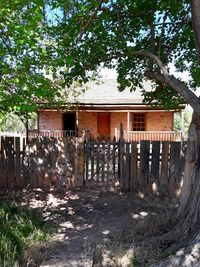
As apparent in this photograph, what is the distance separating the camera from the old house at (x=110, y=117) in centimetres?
1948

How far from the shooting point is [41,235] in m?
4.90

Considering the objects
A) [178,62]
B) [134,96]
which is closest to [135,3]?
[178,62]

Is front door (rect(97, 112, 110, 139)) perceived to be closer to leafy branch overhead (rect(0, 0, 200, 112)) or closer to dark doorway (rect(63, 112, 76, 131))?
dark doorway (rect(63, 112, 76, 131))

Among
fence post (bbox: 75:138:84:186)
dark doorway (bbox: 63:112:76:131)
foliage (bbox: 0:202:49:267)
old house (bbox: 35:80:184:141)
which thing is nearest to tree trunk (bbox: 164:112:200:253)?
foliage (bbox: 0:202:49:267)

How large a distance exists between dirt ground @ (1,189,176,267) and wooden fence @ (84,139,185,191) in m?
0.49

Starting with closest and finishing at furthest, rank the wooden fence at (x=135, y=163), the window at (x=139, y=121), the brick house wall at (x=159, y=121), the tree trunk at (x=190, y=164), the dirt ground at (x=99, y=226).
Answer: the dirt ground at (x=99, y=226) → the tree trunk at (x=190, y=164) → the wooden fence at (x=135, y=163) → the brick house wall at (x=159, y=121) → the window at (x=139, y=121)

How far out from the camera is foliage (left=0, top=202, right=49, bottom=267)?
4230 millimetres

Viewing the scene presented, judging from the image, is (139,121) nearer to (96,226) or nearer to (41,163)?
(41,163)

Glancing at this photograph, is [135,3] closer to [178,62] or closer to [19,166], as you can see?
[178,62]

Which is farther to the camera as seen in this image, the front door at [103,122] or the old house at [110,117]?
the front door at [103,122]

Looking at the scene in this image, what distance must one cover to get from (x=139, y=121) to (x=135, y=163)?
13.7m

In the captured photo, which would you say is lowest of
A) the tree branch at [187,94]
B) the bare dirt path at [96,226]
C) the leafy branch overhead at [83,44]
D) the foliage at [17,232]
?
the bare dirt path at [96,226]

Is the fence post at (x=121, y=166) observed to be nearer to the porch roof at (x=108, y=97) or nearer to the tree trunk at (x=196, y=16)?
the tree trunk at (x=196, y=16)

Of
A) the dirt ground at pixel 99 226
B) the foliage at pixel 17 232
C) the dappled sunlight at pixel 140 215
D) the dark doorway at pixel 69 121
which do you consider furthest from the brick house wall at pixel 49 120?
the dappled sunlight at pixel 140 215
